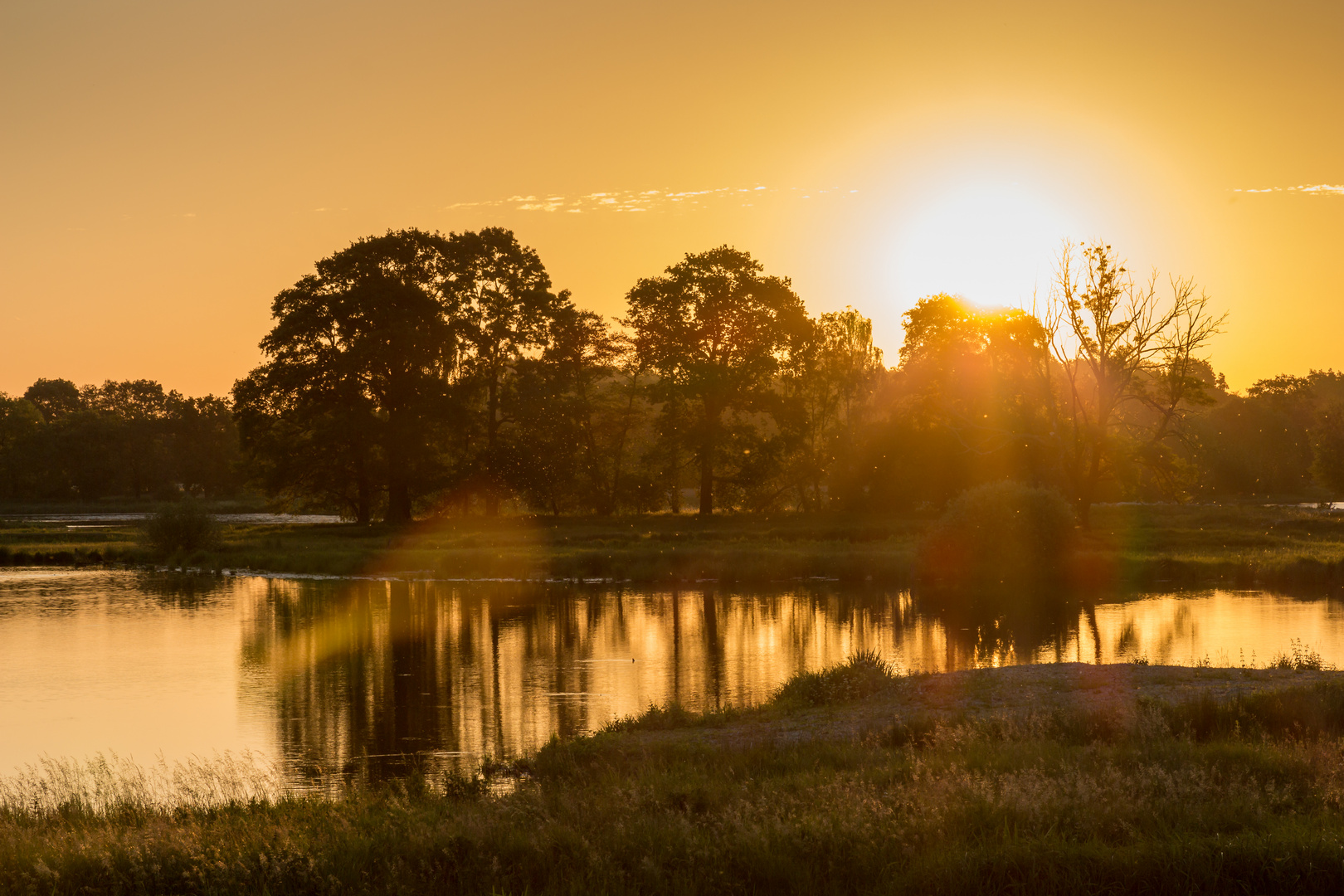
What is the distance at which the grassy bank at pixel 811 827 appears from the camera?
9.01 meters

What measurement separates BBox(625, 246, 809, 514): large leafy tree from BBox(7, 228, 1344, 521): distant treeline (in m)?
0.12

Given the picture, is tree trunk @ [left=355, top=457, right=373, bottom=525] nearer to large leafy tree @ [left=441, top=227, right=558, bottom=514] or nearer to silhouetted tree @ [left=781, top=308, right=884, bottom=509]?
large leafy tree @ [left=441, top=227, right=558, bottom=514]

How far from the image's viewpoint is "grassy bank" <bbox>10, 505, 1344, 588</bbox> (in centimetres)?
4384

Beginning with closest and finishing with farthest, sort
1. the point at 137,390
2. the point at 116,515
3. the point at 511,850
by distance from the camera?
the point at 511,850 < the point at 116,515 < the point at 137,390

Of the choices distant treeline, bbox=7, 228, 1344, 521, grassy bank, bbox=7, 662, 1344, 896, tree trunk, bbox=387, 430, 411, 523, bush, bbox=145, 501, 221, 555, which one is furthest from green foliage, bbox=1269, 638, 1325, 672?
tree trunk, bbox=387, 430, 411, 523

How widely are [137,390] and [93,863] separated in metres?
198

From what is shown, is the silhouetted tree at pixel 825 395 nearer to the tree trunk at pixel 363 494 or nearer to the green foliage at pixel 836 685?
the tree trunk at pixel 363 494

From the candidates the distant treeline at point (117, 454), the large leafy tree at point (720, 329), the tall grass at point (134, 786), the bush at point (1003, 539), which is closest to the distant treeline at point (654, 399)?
the large leafy tree at point (720, 329)

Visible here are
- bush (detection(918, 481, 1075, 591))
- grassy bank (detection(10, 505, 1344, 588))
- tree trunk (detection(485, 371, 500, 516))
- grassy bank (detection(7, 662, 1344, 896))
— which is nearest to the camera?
grassy bank (detection(7, 662, 1344, 896))

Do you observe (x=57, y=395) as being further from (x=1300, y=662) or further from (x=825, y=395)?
(x=1300, y=662)

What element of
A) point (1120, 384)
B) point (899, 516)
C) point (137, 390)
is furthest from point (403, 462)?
point (137, 390)

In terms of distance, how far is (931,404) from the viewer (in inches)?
2586

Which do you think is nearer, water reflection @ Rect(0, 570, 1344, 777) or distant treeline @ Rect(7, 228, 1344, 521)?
water reflection @ Rect(0, 570, 1344, 777)

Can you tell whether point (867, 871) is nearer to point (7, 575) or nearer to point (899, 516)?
point (7, 575)
